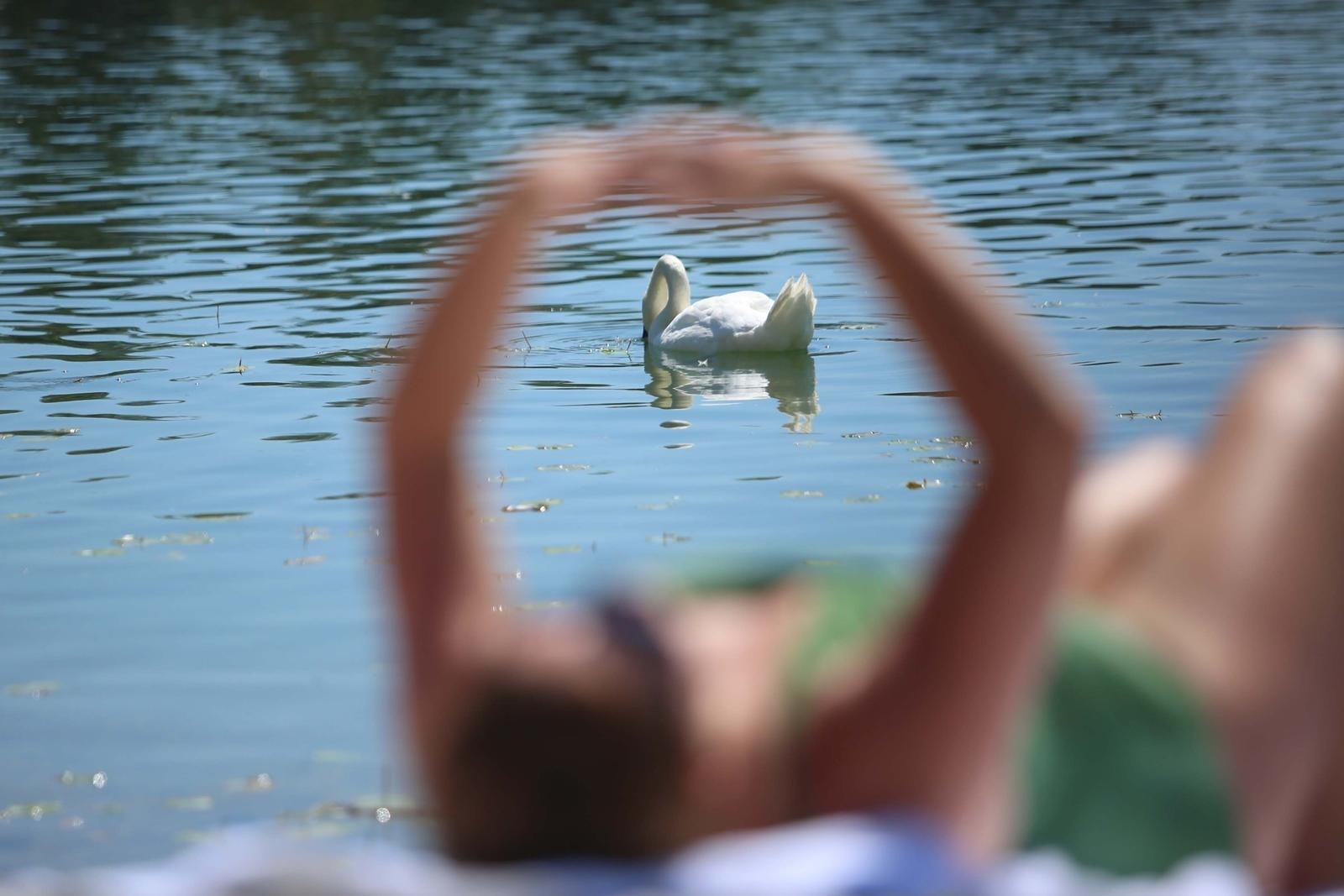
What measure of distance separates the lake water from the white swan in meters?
0.23

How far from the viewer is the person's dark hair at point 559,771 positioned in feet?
8.78

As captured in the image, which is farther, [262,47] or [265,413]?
[262,47]

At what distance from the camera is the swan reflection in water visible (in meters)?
11.2

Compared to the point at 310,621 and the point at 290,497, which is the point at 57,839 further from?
the point at 290,497

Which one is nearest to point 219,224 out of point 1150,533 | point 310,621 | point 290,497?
point 290,497

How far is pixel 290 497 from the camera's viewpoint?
29.3 ft

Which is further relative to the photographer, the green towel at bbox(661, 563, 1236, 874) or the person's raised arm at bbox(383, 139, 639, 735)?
the green towel at bbox(661, 563, 1236, 874)

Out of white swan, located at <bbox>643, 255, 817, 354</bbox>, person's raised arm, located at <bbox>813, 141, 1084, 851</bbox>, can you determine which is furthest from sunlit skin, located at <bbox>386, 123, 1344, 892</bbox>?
white swan, located at <bbox>643, 255, 817, 354</bbox>

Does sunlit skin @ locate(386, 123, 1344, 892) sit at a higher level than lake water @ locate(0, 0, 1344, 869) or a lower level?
higher

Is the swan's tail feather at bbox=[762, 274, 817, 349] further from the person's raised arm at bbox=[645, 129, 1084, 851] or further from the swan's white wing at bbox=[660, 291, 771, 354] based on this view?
the person's raised arm at bbox=[645, 129, 1084, 851]

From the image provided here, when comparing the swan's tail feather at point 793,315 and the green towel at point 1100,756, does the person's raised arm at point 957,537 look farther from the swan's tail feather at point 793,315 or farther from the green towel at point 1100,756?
the swan's tail feather at point 793,315

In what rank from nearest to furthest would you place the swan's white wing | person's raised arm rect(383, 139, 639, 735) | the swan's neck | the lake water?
person's raised arm rect(383, 139, 639, 735) → the lake water → the swan's white wing → the swan's neck

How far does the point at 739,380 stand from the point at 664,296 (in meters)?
1.46

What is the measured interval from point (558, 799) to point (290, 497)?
633 cm
